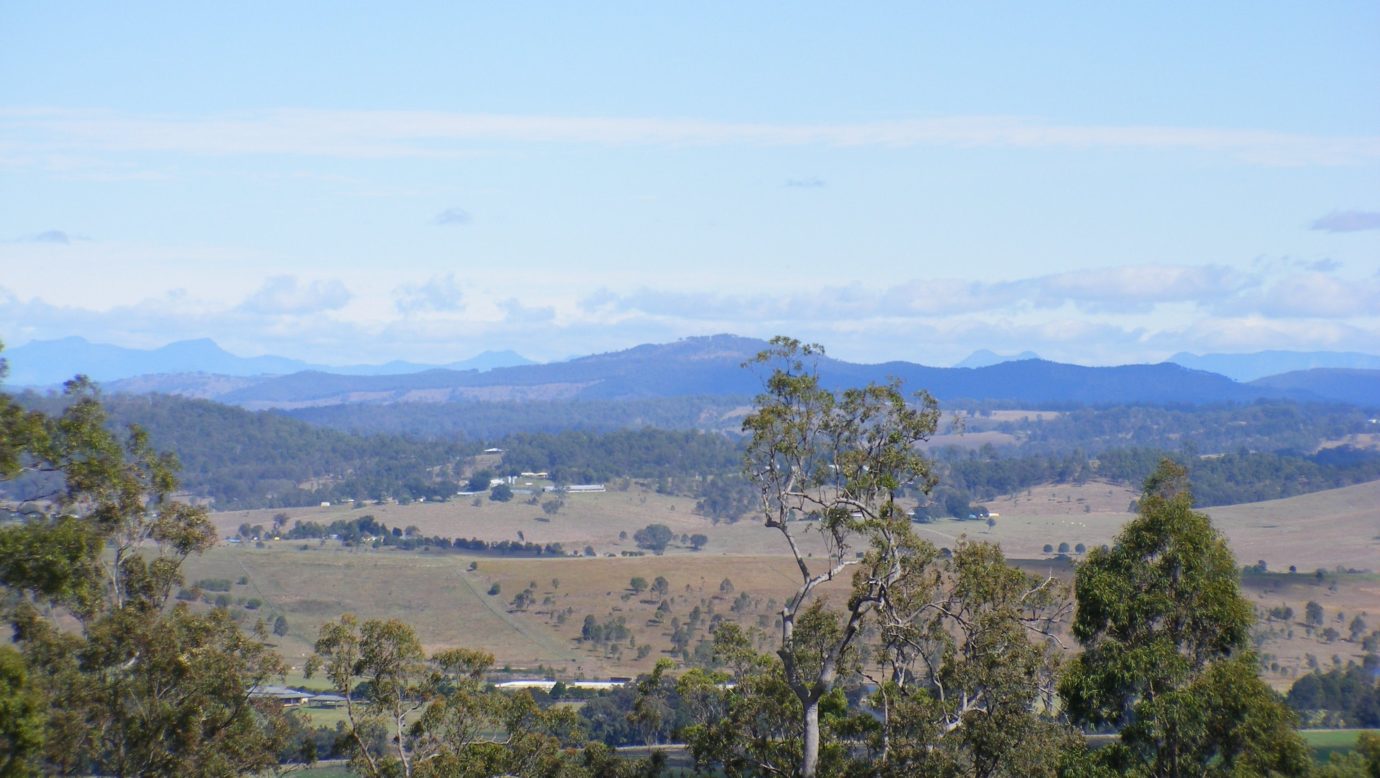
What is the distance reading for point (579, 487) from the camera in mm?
146625

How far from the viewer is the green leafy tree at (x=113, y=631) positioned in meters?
19.4

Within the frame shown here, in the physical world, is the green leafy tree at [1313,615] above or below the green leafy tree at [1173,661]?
below

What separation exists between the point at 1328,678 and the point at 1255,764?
34.2 metres

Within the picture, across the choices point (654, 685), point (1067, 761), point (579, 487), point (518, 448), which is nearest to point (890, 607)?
point (1067, 761)

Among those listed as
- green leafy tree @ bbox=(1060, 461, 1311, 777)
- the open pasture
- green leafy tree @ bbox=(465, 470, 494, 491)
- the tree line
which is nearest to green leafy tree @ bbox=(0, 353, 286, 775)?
the tree line

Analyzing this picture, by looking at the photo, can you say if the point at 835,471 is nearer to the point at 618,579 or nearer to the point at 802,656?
the point at 802,656

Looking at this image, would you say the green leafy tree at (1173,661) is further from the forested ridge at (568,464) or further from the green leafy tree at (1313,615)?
the forested ridge at (568,464)

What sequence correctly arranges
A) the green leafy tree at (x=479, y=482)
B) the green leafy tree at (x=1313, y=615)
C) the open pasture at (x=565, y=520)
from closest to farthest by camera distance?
1. the green leafy tree at (x=1313, y=615)
2. the open pasture at (x=565, y=520)
3. the green leafy tree at (x=479, y=482)

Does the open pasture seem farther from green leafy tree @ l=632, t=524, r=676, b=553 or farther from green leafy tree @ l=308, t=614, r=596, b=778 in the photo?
green leafy tree @ l=308, t=614, r=596, b=778

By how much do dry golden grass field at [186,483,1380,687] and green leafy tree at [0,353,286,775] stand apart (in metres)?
35.4

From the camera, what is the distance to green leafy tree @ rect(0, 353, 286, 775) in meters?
19.4

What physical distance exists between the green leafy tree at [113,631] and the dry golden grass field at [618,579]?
1393 inches

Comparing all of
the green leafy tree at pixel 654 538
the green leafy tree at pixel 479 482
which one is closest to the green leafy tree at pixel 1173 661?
the green leafy tree at pixel 654 538

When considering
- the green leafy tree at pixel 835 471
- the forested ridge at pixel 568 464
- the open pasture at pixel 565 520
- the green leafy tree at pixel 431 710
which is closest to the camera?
the green leafy tree at pixel 835 471
